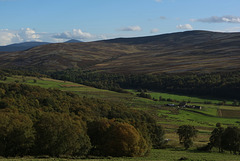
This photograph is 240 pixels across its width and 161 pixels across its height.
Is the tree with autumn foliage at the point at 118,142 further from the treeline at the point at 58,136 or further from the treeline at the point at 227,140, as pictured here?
the treeline at the point at 227,140

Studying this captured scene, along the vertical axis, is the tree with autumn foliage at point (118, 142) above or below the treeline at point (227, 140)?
above

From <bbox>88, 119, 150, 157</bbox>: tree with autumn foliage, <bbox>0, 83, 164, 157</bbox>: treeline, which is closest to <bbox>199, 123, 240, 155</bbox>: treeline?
<bbox>0, 83, 164, 157</bbox>: treeline

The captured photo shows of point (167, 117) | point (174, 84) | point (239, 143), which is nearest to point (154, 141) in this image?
point (239, 143)

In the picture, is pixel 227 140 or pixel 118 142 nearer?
pixel 118 142

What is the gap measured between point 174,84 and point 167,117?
8638 cm

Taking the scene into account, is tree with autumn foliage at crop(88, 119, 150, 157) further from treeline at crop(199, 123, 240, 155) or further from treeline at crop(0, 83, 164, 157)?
treeline at crop(199, 123, 240, 155)

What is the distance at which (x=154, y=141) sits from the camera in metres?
65.9

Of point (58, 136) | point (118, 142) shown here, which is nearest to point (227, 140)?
point (118, 142)

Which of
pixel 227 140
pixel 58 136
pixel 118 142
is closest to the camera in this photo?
pixel 58 136

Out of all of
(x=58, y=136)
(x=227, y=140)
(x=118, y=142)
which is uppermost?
(x=58, y=136)

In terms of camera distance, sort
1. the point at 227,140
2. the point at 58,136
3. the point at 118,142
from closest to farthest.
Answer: the point at 58,136, the point at 118,142, the point at 227,140

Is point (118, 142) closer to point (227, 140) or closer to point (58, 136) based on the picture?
point (58, 136)

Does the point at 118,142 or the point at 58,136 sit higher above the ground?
the point at 58,136

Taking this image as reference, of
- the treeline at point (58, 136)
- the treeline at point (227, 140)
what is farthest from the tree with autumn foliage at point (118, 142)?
the treeline at point (227, 140)
